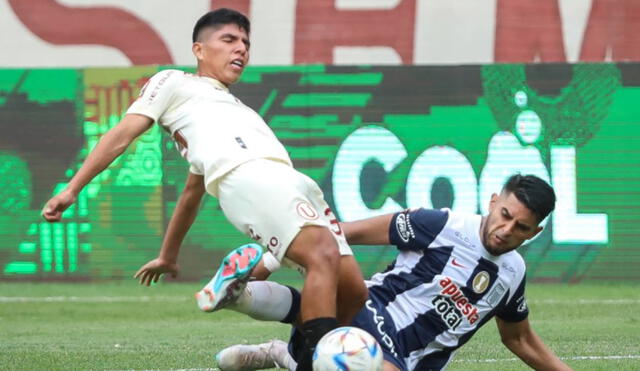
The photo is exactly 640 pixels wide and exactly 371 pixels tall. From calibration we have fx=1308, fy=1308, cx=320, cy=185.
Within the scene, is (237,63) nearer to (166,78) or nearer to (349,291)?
(166,78)

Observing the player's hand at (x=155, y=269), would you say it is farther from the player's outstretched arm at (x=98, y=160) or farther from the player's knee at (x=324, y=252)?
the player's knee at (x=324, y=252)

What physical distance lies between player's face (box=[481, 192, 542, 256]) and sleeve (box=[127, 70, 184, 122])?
183cm

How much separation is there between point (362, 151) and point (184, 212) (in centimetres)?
946

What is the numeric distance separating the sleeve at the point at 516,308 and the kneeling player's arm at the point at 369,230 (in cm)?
74

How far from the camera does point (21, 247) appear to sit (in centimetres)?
1675

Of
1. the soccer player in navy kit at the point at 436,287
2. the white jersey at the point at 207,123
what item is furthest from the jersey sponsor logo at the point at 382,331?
the white jersey at the point at 207,123

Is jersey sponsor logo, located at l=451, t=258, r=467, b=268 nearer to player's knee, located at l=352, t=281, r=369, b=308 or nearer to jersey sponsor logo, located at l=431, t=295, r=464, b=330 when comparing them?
jersey sponsor logo, located at l=431, t=295, r=464, b=330

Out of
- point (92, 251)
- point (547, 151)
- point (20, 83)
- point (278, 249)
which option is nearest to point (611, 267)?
point (547, 151)

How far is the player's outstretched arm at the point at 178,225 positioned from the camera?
7289 mm

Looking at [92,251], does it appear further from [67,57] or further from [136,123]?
[136,123]

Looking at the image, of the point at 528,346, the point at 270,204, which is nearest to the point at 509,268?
the point at 528,346

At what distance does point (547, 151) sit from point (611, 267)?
166cm

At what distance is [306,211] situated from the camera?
21.8 ft

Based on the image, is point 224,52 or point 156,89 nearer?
point 156,89
